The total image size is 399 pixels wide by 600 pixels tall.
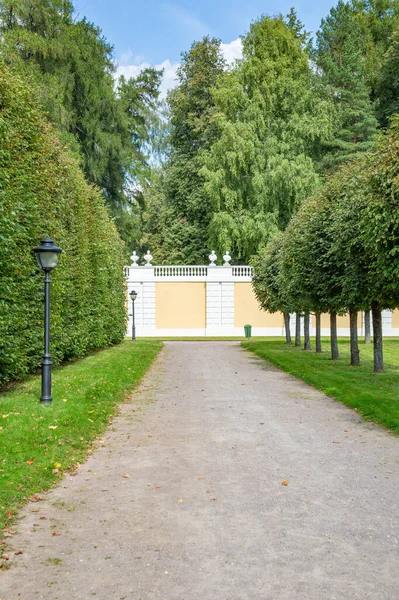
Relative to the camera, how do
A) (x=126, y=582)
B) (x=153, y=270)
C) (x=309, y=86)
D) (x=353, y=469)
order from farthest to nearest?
1. (x=309, y=86)
2. (x=153, y=270)
3. (x=353, y=469)
4. (x=126, y=582)

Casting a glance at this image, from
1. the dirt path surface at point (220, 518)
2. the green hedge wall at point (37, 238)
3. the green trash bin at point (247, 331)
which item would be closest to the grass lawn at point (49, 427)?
the dirt path surface at point (220, 518)

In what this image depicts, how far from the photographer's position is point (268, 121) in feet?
131

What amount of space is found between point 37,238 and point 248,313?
87.5 feet

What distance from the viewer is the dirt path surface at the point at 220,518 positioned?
3.83 meters

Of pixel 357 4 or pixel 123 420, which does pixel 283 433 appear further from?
pixel 357 4

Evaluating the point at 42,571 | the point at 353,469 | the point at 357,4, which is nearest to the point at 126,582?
the point at 42,571

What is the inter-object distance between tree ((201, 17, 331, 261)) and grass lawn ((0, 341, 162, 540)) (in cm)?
2615

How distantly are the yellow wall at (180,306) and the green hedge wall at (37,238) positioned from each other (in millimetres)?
17787

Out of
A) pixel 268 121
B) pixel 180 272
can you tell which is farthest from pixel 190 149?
pixel 180 272

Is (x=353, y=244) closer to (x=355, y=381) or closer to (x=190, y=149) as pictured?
(x=355, y=381)

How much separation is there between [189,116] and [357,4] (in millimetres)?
14897

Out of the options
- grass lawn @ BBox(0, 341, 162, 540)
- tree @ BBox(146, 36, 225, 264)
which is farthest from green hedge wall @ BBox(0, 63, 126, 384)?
tree @ BBox(146, 36, 225, 264)

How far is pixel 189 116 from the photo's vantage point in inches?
1812

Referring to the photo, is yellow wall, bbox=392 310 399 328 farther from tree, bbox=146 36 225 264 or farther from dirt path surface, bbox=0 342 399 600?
dirt path surface, bbox=0 342 399 600
